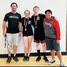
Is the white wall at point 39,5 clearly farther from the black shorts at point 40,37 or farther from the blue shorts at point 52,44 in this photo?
the blue shorts at point 52,44

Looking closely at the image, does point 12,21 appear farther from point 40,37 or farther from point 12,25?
point 40,37

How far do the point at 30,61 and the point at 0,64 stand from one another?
80 centimetres

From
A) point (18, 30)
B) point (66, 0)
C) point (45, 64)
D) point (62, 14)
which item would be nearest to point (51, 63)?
point (45, 64)

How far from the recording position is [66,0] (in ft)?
9.75

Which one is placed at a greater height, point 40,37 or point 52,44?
point 40,37

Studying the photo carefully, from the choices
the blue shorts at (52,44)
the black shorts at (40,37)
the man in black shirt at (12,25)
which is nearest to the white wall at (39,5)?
the man in black shirt at (12,25)

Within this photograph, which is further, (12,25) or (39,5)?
(39,5)

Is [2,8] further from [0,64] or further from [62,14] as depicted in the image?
[62,14]

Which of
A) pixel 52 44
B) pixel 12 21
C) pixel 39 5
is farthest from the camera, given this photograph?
pixel 39 5

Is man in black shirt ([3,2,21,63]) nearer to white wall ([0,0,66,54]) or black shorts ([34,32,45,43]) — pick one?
white wall ([0,0,66,54])

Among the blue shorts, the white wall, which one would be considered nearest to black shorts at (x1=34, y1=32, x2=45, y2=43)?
the blue shorts

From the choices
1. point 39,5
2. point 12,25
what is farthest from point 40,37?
point 39,5

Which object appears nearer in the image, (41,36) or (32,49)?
(41,36)

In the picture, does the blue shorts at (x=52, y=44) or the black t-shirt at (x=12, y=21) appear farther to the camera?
the black t-shirt at (x=12, y=21)
